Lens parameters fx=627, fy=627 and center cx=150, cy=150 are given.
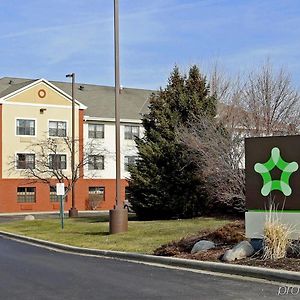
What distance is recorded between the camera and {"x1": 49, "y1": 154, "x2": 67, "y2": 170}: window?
5611 cm

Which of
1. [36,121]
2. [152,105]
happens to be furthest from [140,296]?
[36,121]

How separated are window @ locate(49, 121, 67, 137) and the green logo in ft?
149

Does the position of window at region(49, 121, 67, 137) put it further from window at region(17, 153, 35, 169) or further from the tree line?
the tree line

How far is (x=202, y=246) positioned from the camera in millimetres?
14742

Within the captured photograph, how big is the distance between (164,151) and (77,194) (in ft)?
97.1

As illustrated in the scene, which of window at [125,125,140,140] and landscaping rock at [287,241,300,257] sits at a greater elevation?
window at [125,125,140,140]

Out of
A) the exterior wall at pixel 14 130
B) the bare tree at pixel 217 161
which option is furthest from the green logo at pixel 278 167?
the exterior wall at pixel 14 130

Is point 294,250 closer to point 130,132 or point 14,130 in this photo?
point 14,130

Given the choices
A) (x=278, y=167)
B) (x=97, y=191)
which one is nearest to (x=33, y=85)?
(x=97, y=191)

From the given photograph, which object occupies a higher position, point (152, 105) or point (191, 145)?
point (152, 105)

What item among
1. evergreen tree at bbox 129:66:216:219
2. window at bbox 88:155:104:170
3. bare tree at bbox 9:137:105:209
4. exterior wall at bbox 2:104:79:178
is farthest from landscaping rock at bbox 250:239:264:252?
window at bbox 88:155:104:170

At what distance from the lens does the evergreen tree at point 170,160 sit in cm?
3031

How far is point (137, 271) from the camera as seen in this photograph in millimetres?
13023

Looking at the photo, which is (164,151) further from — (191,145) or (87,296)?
(87,296)
